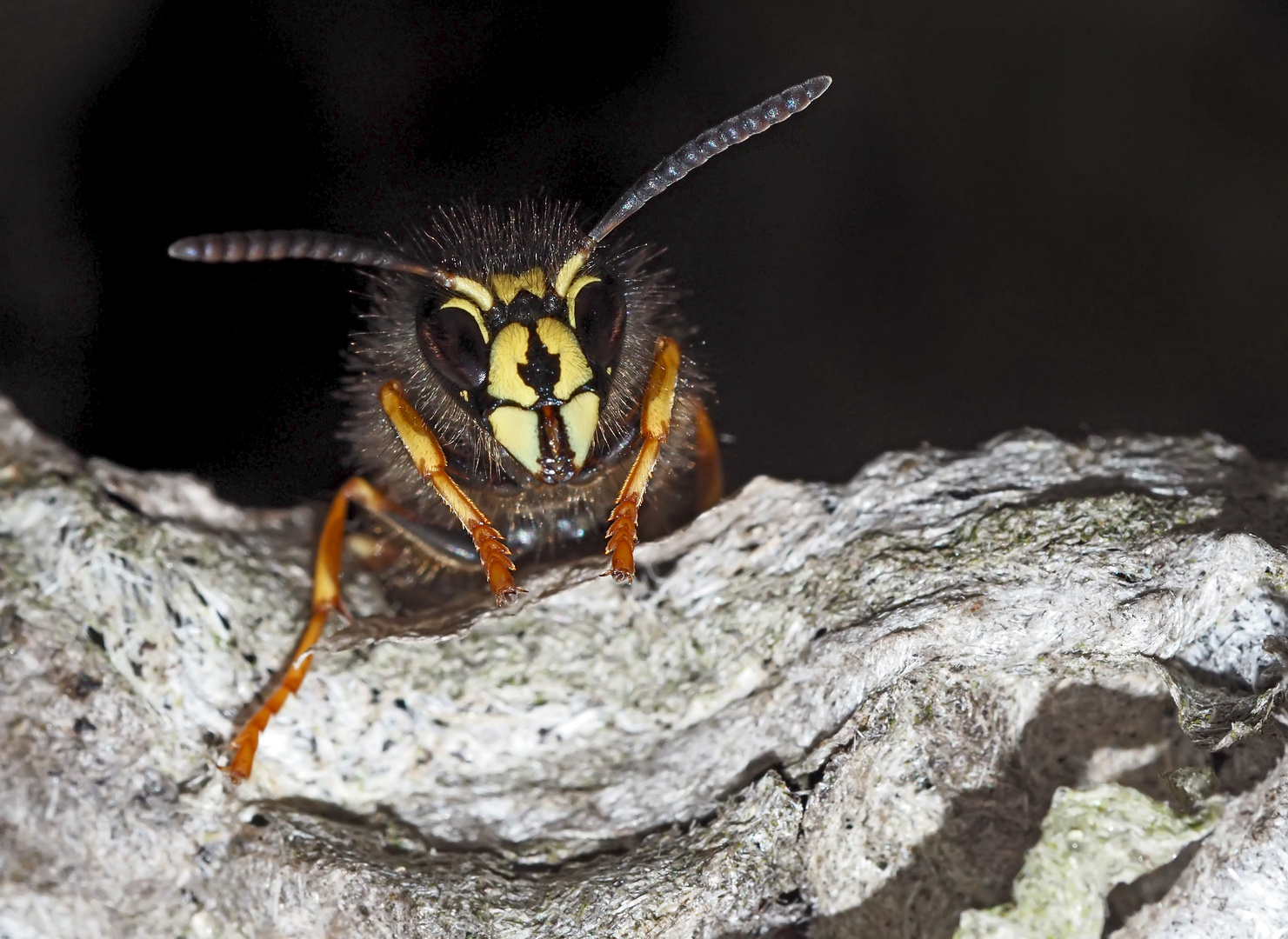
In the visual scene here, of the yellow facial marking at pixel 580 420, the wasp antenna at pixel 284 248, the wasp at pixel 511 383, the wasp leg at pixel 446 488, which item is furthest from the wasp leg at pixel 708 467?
the wasp antenna at pixel 284 248

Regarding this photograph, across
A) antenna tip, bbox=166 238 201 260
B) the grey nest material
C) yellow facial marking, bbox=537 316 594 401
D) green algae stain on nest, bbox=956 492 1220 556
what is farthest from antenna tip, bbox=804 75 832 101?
antenna tip, bbox=166 238 201 260

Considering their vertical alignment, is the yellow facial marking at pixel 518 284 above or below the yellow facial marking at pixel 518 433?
above

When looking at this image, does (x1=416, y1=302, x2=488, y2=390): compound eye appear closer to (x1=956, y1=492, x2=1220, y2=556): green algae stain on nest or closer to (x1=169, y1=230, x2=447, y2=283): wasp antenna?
(x1=169, y1=230, x2=447, y2=283): wasp antenna

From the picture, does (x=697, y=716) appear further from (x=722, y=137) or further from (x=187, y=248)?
(x=187, y=248)

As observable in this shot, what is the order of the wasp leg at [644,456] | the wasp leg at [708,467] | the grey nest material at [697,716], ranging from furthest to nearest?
1. the wasp leg at [708,467]
2. the wasp leg at [644,456]
3. the grey nest material at [697,716]

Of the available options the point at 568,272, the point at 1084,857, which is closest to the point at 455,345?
the point at 568,272

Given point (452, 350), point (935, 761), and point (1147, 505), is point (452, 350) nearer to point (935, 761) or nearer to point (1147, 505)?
point (935, 761)

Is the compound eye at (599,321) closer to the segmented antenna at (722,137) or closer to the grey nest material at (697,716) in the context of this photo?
the segmented antenna at (722,137)

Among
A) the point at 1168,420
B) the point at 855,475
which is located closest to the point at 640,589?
the point at 855,475
